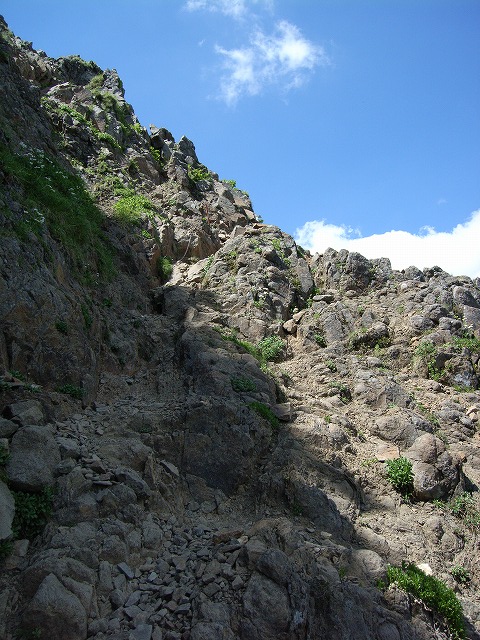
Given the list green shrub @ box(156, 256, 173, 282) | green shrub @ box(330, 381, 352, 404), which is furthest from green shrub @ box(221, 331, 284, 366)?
green shrub @ box(156, 256, 173, 282)

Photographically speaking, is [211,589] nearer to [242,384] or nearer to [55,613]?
[55,613]

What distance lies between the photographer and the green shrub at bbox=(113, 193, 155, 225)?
20719 mm

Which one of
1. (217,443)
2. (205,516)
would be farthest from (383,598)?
(217,443)

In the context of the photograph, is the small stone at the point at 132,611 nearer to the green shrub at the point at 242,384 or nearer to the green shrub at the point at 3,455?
the green shrub at the point at 3,455

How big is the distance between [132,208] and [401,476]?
53.6ft

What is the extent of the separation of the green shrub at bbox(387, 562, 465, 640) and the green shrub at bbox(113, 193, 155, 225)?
17.2 m

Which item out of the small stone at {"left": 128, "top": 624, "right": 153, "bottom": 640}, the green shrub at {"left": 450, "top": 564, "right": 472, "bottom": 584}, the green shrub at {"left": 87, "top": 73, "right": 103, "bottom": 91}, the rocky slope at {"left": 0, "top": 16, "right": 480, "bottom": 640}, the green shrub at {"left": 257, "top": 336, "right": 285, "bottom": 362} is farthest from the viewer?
the green shrub at {"left": 87, "top": 73, "right": 103, "bottom": 91}

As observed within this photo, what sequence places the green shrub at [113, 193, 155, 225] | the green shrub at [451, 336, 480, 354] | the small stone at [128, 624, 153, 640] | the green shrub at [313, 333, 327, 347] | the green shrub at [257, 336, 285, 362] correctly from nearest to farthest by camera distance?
the small stone at [128, 624, 153, 640]
the green shrub at [451, 336, 480, 354]
the green shrub at [257, 336, 285, 362]
the green shrub at [313, 333, 327, 347]
the green shrub at [113, 193, 155, 225]

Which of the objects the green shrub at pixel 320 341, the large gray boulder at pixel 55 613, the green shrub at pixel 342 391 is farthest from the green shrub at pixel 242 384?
the large gray boulder at pixel 55 613

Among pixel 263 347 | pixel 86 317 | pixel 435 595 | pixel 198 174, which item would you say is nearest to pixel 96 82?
pixel 198 174

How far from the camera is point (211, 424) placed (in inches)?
431

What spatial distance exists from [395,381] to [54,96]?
81.2 ft

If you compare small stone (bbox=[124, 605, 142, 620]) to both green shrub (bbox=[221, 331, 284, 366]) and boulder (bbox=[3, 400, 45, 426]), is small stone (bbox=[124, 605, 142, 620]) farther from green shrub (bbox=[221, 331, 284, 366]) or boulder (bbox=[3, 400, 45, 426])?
green shrub (bbox=[221, 331, 284, 366])

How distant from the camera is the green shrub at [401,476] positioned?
11.1 m
